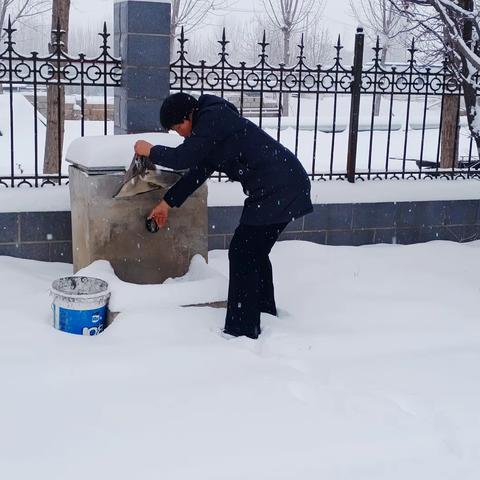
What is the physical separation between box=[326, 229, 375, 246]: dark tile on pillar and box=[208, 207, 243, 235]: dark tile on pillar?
3.24ft

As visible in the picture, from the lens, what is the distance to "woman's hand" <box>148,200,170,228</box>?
4.64 meters

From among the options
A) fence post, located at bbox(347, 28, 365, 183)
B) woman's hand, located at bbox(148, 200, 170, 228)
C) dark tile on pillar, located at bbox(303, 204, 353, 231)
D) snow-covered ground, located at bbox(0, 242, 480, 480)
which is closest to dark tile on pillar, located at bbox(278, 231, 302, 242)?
dark tile on pillar, located at bbox(303, 204, 353, 231)

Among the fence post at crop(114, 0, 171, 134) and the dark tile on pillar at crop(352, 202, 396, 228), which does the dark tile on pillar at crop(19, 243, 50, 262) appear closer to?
the fence post at crop(114, 0, 171, 134)

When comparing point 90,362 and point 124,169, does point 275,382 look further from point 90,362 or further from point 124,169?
point 124,169

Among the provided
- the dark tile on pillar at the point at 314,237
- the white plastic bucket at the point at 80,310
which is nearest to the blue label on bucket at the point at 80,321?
the white plastic bucket at the point at 80,310

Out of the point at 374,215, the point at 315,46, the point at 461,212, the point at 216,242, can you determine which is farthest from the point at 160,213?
the point at 315,46

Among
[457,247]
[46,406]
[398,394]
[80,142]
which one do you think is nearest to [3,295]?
[80,142]

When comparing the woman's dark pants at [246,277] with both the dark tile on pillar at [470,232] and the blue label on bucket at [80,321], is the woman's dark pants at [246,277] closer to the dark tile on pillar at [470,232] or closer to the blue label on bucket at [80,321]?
the blue label on bucket at [80,321]

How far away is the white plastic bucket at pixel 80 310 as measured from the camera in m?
4.33

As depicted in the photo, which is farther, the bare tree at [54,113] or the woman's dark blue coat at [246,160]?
the bare tree at [54,113]

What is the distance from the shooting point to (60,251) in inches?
233

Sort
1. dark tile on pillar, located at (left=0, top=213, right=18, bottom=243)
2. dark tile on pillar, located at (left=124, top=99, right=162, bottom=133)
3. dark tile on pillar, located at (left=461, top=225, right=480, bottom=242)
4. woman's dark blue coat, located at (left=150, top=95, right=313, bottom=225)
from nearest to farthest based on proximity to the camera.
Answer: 1. woman's dark blue coat, located at (left=150, top=95, right=313, bottom=225)
2. dark tile on pillar, located at (left=0, top=213, right=18, bottom=243)
3. dark tile on pillar, located at (left=124, top=99, right=162, bottom=133)
4. dark tile on pillar, located at (left=461, top=225, right=480, bottom=242)

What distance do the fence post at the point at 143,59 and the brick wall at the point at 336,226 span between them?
1000mm

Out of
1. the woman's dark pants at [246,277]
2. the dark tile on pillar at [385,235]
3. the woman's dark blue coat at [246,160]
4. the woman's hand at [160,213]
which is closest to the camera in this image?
the woman's dark blue coat at [246,160]
